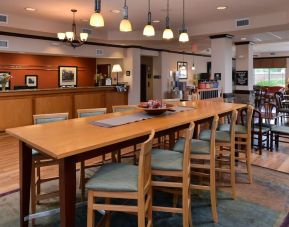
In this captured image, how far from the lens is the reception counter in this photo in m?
6.43

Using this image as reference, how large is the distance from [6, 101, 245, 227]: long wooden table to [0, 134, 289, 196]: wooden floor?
130cm

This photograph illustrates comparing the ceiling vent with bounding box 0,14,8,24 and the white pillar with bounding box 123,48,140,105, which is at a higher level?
the ceiling vent with bounding box 0,14,8,24

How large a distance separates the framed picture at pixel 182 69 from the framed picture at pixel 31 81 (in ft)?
20.6

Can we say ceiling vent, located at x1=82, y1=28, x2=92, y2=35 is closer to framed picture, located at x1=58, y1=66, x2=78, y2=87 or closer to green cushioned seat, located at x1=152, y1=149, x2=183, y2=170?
framed picture, located at x1=58, y1=66, x2=78, y2=87

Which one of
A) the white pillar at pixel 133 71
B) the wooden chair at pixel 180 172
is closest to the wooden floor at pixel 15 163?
the wooden chair at pixel 180 172

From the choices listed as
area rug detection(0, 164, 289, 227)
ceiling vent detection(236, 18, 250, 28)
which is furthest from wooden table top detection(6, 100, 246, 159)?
ceiling vent detection(236, 18, 250, 28)

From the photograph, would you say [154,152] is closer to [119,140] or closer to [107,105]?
[119,140]

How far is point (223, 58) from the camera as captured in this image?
24.2 feet

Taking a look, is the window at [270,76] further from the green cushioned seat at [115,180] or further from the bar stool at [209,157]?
the green cushioned seat at [115,180]

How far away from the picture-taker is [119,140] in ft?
6.48

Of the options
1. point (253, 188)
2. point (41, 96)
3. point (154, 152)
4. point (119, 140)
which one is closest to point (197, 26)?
point (41, 96)

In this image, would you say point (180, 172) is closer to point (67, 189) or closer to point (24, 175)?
point (67, 189)

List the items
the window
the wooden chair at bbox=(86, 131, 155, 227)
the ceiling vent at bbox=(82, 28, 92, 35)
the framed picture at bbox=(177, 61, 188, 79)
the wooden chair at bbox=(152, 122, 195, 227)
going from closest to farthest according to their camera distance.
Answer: the wooden chair at bbox=(86, 131, 155, 227), the wooden chair at bbox=(152, 122, 195, 227), the ceiling vent at bbox=(82, 28, 92, 35), the framed picture at bbox=(177, 61, 188, 79), the window

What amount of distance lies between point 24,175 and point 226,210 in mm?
1964
